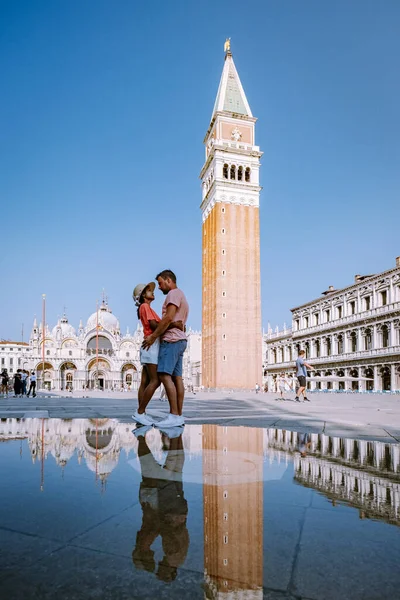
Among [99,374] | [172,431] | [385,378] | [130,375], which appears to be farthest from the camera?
[130,375]

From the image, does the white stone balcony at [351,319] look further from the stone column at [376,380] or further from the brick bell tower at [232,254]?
the brick bell tower at [232,254]

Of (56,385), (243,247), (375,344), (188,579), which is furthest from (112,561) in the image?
(56,385)

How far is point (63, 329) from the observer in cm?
6550

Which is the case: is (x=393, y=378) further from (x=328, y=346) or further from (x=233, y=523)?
(x=233, y=523)

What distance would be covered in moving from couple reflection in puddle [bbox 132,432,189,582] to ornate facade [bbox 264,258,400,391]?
32.9 meters

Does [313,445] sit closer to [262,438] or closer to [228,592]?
[262,438]

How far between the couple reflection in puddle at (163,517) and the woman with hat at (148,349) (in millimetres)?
1754

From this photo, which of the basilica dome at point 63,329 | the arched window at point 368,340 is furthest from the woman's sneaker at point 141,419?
the basilica dome at point 63,329

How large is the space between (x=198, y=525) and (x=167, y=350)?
309cm

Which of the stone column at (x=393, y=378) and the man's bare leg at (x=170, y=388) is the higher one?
the man's bare leg at (x=170, y=388)

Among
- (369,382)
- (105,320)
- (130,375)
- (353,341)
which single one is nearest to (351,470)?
(369,382)

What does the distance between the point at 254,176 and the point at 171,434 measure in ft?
149

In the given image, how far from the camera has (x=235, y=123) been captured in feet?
156

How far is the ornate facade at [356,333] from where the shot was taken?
112 feet
